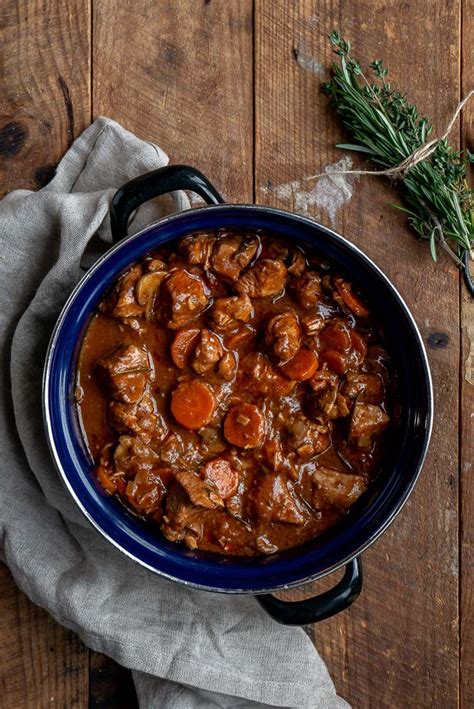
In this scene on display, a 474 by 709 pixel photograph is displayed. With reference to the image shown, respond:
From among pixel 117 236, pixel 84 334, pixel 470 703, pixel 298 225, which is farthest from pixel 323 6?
pixel 470 703

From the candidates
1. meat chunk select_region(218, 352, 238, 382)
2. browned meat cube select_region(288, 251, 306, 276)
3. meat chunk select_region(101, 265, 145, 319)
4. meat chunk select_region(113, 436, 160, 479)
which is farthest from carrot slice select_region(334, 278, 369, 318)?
meat chunk select_region(113, 436, 160, 479)

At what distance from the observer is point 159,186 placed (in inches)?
94.6

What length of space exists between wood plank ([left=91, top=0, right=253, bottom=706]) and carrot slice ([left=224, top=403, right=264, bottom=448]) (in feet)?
2.68

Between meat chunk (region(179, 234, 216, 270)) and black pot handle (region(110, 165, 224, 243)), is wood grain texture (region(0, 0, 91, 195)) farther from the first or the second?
meat chunk (region(179, 234, 216, 270))

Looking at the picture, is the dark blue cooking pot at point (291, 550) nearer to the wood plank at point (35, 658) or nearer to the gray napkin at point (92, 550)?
the gray napkin at point (92, 550)

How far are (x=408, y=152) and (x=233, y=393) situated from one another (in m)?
1.05

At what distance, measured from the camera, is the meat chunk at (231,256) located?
2.54 metres

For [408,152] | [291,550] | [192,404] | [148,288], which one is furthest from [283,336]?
[408,152]

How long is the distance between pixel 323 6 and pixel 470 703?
2654 mm

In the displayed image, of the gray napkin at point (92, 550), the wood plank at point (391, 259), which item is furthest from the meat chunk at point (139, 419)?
the wood plank at point (391, 259)

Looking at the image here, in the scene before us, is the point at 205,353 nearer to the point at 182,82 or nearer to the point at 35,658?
the point at 182,82

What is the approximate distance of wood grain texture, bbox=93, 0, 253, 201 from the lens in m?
2.85

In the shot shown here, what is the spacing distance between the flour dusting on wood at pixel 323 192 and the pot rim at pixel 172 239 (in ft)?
1.27

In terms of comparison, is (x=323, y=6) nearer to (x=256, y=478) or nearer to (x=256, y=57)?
(x=256, y=57)
